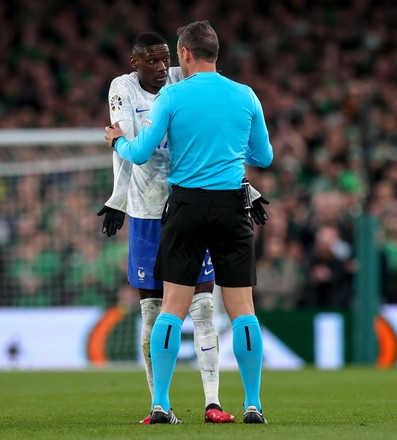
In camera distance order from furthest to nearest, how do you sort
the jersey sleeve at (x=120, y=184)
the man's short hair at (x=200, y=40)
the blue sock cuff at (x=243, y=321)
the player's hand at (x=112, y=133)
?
the jersey sleeve at (x=120, y=184) → the player's hand at (x=112, y=133) → the blue sock cuff at (x=243, y=321) → the man's short hair at (x=200, y=40)

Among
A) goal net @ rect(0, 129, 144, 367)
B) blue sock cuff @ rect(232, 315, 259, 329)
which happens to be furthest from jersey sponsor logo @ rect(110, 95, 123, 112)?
goal net @ rect(0, 129, 144, 367)

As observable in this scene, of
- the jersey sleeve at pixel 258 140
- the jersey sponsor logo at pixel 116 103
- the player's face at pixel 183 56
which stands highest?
the player's face at pixel 183 56

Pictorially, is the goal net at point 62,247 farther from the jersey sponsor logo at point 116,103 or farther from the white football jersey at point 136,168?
the jersey sponsor logo at point 116,103

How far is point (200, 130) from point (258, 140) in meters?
0.43

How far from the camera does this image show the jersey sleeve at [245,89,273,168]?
6816mm

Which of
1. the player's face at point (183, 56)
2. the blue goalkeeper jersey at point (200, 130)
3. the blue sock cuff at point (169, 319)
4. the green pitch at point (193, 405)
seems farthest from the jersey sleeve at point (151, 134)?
the green pitch at point (193, 405)

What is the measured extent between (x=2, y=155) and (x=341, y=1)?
908 centimetres

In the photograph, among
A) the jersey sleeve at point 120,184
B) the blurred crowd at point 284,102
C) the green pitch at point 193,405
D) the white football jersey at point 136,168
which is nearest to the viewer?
the green pitch at point 193,405

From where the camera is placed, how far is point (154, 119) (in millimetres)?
6605

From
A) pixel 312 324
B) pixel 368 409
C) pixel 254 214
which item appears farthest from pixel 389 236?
pixel 254 214

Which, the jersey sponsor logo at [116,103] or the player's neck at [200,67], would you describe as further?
the jersey sponsor logo at [116,103]

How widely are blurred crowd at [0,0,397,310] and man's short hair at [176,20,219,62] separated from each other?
8.45 meters

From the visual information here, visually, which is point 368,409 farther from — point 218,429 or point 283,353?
point 283,353

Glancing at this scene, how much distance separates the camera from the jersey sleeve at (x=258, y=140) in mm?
6816
